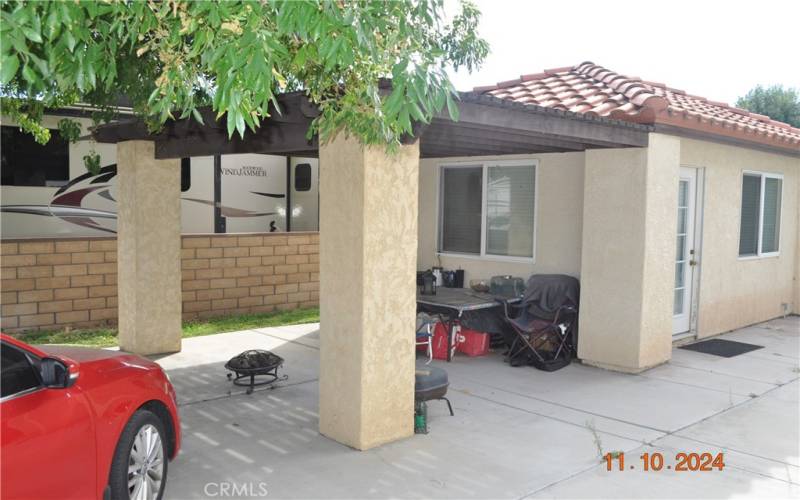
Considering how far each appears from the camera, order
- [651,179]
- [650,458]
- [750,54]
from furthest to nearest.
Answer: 1. [750,54]
2. [651,179]
3. [650,458]

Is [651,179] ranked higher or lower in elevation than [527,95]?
lower

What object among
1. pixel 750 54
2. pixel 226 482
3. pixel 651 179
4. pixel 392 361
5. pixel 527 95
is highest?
pixel 750 54

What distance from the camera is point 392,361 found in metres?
5.33

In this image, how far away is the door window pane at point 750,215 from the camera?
10148 millimetres

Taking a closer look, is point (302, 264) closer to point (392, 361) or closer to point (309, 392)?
point (309, 392)

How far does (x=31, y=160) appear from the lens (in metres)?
9.53

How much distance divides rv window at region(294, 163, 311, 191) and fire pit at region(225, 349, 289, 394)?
595 centimetres

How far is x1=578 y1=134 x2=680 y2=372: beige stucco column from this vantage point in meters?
7.52

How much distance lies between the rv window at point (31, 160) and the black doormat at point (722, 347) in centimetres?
885

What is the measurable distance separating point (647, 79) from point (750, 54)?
80.9 ft

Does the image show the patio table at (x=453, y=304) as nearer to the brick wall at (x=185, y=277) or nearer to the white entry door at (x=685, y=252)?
the white entry door at (x=685, y=252)

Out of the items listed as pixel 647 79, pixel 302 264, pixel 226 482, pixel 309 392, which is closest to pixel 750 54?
pixel 647 79

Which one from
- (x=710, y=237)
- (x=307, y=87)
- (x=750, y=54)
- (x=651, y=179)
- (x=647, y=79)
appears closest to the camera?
(x=307, y=87)

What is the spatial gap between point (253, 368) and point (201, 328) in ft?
12.7
